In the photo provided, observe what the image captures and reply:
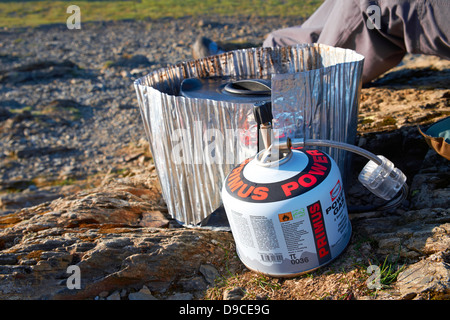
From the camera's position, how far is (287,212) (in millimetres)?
1827

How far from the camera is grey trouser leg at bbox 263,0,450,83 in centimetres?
271

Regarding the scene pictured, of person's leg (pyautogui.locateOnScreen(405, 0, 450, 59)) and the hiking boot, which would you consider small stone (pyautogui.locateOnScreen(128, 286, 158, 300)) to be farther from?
the hiking boot

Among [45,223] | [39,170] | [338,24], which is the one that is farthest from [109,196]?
[39,170]

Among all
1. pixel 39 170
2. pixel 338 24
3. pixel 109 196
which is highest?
pixel 338 24

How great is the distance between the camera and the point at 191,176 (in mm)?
2498

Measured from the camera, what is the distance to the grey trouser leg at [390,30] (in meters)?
2.71

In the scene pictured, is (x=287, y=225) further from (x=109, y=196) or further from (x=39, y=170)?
(x=39, y=170)

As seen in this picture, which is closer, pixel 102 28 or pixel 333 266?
pixel 333 266

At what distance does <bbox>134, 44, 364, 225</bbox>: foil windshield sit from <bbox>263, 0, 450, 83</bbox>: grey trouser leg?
50 cm

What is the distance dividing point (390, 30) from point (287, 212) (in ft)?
6.13

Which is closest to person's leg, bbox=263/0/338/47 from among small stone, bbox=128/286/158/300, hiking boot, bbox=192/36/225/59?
hiking boot, bbox=192/36/225/59

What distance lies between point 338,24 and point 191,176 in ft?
5.80
